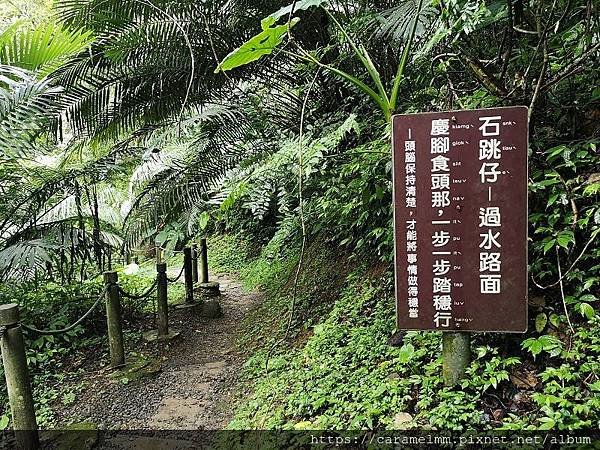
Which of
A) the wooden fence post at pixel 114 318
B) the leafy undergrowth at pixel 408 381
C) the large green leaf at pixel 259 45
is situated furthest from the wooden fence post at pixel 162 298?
the large green leaf at pixel 259 45

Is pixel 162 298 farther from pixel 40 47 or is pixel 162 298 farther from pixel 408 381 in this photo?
pixel 408 381

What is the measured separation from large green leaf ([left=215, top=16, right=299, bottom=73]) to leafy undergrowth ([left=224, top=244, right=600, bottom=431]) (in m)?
1.76

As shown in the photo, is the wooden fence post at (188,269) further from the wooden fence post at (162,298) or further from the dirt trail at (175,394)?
the wooden fence post at (162,298)

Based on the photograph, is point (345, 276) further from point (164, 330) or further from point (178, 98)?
point (178, 98)

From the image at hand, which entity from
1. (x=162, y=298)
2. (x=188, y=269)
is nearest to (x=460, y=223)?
(x=162, y=298)

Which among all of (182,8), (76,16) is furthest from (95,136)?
(182,8)

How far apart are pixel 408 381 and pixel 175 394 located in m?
2.09

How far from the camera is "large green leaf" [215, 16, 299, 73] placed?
2369mm

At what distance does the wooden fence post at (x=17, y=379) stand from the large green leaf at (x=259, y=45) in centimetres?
182

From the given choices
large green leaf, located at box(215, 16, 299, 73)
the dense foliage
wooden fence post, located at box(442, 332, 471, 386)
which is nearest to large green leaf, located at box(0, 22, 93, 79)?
the dense foliage

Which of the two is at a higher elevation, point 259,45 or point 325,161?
point 259,45

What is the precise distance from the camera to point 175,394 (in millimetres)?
3707

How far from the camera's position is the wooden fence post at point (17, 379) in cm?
267

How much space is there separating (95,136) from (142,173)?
98 centimetres
